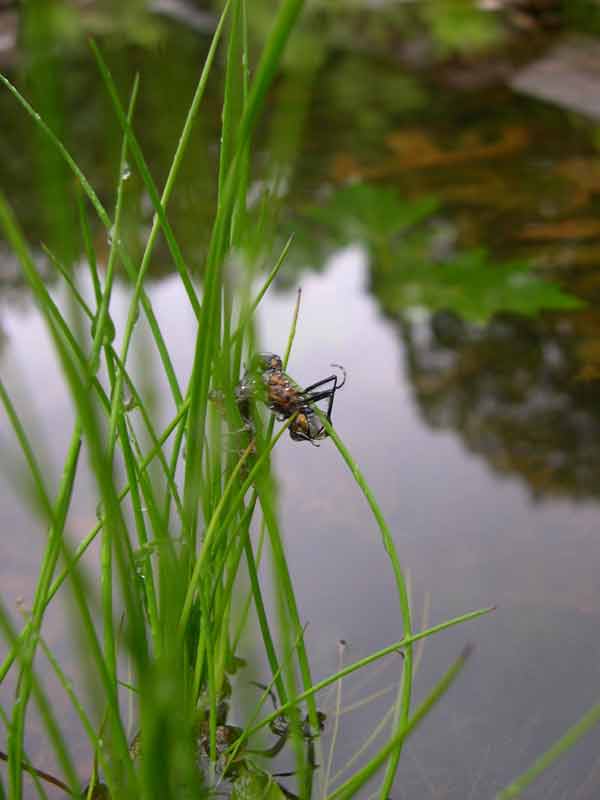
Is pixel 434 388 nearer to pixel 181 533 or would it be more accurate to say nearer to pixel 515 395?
pixel 515 395

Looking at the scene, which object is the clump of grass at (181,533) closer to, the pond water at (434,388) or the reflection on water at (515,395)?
the pond water at (434,388)

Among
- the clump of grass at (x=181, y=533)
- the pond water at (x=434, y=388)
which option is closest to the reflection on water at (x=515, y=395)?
the pond water at (x=434, y=388)

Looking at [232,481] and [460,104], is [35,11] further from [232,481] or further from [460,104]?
[460,104]

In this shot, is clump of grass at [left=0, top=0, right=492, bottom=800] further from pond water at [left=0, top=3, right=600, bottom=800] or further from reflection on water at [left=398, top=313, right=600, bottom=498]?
reflection on water at [left=398, top=313, right=600, bottom=498]

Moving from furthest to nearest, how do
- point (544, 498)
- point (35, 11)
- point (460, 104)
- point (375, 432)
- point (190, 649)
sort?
point (460, 104) → point (375, 432) → point (544, 498) → point (190, 649) → point (35, 11)

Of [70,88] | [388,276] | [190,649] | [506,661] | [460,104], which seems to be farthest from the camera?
[70,88]

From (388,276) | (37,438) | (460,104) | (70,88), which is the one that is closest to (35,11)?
(37,438)

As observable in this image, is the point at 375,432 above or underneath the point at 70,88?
underneath

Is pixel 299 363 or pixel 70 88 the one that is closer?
pixel 299 363
